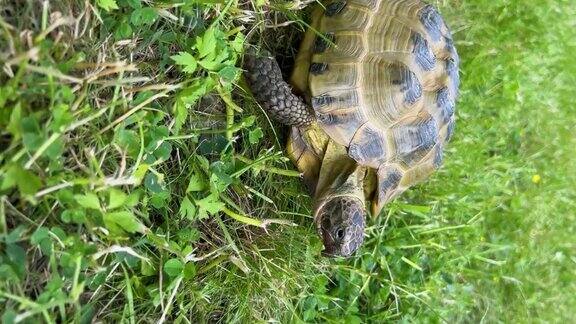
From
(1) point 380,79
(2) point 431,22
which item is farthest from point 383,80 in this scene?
(2) point 431,22

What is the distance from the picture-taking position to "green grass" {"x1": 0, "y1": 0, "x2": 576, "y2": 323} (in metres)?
1.33

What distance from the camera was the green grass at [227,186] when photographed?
133 centimetres

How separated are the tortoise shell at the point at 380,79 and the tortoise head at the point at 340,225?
0.12m

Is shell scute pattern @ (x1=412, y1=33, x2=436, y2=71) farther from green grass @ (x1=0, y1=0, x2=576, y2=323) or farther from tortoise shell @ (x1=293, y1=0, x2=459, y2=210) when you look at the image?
green grass @ (x1=0, y1=0, x2=576, y2=323)

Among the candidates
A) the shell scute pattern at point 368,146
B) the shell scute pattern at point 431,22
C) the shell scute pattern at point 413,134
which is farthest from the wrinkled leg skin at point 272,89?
the shell scute pattern at point 431,22

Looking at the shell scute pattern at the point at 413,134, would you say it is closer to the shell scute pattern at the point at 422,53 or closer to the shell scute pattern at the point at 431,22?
the shell scute pattern at the point at 422,53

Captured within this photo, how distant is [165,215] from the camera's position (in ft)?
5.51

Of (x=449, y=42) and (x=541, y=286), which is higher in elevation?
(x=449, y=42)

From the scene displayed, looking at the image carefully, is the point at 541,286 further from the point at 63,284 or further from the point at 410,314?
the point at 63,284

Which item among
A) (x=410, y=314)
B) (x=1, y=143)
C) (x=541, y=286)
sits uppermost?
(x=1, y=143)

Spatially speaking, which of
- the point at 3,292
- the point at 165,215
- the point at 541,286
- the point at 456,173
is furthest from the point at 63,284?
the point at 541,286

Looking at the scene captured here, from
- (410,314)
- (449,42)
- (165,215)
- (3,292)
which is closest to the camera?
(3,292)

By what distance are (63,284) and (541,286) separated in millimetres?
2037

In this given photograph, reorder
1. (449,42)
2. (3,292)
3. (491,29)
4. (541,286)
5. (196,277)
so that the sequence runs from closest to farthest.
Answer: (3,292) < (196,277) < (449,42) < (491,29) < (541,286)
